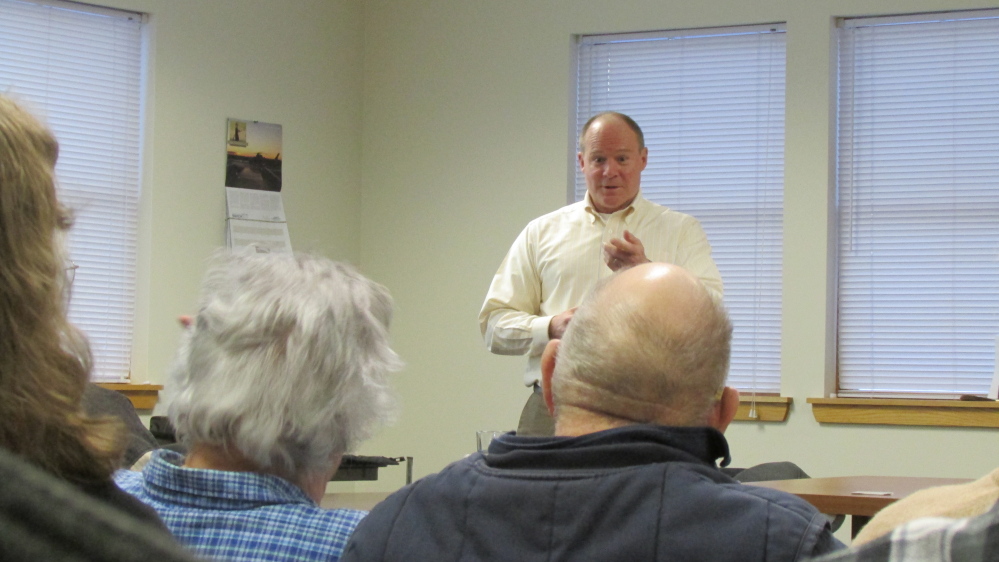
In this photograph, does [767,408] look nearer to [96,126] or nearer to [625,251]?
[625,251]

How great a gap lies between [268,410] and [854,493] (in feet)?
4.45

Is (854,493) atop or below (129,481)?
below

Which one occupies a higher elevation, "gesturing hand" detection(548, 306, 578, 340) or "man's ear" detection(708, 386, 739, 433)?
"gesturing hand" detection(548, 306, 578, 340)

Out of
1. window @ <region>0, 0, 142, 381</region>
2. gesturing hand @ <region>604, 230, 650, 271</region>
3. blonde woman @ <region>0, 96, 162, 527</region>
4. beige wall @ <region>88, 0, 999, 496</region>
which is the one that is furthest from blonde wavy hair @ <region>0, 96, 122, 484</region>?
beige wall @ <region>88, 0, 999, 496</region>

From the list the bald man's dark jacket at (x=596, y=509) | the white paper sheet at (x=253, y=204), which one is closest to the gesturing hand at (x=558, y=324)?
the bald man's dark jacket at (x=596, y=509)

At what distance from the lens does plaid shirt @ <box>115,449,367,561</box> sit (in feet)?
4.07

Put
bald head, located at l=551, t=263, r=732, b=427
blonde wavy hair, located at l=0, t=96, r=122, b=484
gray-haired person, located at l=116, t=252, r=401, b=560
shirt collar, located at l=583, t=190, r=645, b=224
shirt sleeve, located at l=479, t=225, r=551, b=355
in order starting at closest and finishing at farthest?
blonde wavy hair, located at l=0, t=96, r=122, b=484
bald head, located at l=551, t=263, r=732, b=427
gray-haired person, located at l=116, t=252, r=401, b=560
shirt sleeve, located at l=479, t=225, r=551, b=355
shirt collar, located at l=583, t=190, r=645, b=224

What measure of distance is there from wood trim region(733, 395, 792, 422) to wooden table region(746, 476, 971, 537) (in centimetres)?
227

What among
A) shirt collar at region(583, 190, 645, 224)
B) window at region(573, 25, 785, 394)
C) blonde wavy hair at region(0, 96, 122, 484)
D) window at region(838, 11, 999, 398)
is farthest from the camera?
window at region(573, 25, 785, 394)

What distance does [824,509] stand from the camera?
2129mm

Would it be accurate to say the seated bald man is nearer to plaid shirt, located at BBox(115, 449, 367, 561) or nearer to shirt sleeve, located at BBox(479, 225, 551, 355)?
plaid shirt, located at BBox(115, 449, 367, 561)

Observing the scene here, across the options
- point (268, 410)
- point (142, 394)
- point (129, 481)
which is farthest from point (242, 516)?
point (142, 394)

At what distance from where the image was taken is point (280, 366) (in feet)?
4.27

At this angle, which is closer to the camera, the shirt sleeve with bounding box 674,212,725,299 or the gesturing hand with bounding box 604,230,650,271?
the gesturing hand with bounding box 604,230,650,271
